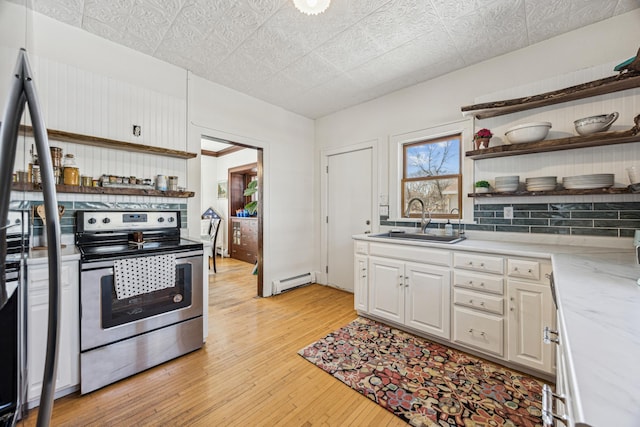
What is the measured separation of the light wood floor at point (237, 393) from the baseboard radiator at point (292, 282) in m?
0.95

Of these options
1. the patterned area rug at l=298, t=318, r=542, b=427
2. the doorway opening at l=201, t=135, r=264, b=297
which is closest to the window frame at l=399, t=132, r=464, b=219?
the patterned area rug at l=298, t=318, r=542, b=427

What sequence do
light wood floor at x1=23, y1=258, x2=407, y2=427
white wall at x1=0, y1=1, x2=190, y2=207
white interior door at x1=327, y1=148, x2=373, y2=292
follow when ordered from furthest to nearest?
white interior door at x1=327, y1=148, x2=373, y2=292
white wall at x1=0, y1=1, x2=190, y2=207
light wood floor at x1=23, y1=258, x2=407, y2=427

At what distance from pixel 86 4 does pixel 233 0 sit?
1.10 metres

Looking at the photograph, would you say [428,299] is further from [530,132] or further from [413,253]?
[530,132]

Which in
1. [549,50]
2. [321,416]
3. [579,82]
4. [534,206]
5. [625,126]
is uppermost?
[549,50]

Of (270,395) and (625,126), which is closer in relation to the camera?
(270,395)

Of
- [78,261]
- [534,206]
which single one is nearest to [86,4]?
[78,261]

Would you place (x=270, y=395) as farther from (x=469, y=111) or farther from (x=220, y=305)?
(x=469, y=111)

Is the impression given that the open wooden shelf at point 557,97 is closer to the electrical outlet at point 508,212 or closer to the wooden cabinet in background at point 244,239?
the electrical outlet at point 508,212

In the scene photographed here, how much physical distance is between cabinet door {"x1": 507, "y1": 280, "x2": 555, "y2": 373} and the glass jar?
347 centimetres

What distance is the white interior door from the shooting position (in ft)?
11.8

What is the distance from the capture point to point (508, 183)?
7.66 ft

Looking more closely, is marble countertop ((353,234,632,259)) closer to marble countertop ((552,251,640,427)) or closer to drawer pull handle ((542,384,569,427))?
marble countertop ((552,251,640,427))

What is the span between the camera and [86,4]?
1901 mm
